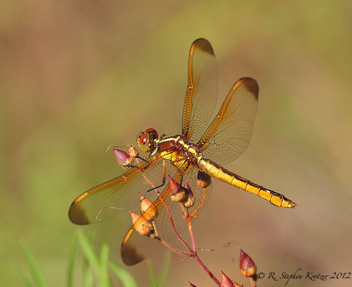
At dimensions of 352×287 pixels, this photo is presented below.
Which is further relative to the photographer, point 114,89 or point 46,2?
point 46,2

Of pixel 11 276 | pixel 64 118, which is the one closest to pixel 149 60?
pixel 64 118

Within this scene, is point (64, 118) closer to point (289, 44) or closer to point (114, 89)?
point (114, 89)

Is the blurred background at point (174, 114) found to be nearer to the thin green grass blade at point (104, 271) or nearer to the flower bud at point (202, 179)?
the thin green grass blade at point (104, 271)

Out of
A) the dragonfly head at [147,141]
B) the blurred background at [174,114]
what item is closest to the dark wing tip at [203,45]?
the dragonfly head at [147,141]

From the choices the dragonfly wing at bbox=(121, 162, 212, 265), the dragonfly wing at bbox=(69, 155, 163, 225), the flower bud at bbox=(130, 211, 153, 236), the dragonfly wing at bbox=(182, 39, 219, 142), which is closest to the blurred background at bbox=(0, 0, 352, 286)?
the dragonfly wing at bbox=(69, 155, 163, 225)

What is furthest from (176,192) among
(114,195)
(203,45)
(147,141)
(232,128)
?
(203,45)

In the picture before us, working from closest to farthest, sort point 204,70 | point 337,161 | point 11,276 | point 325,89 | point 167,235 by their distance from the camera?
point 167,235
point 204,70
point 11,276
point 337,161
point 325,89

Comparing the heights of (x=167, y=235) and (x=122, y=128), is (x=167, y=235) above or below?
below
